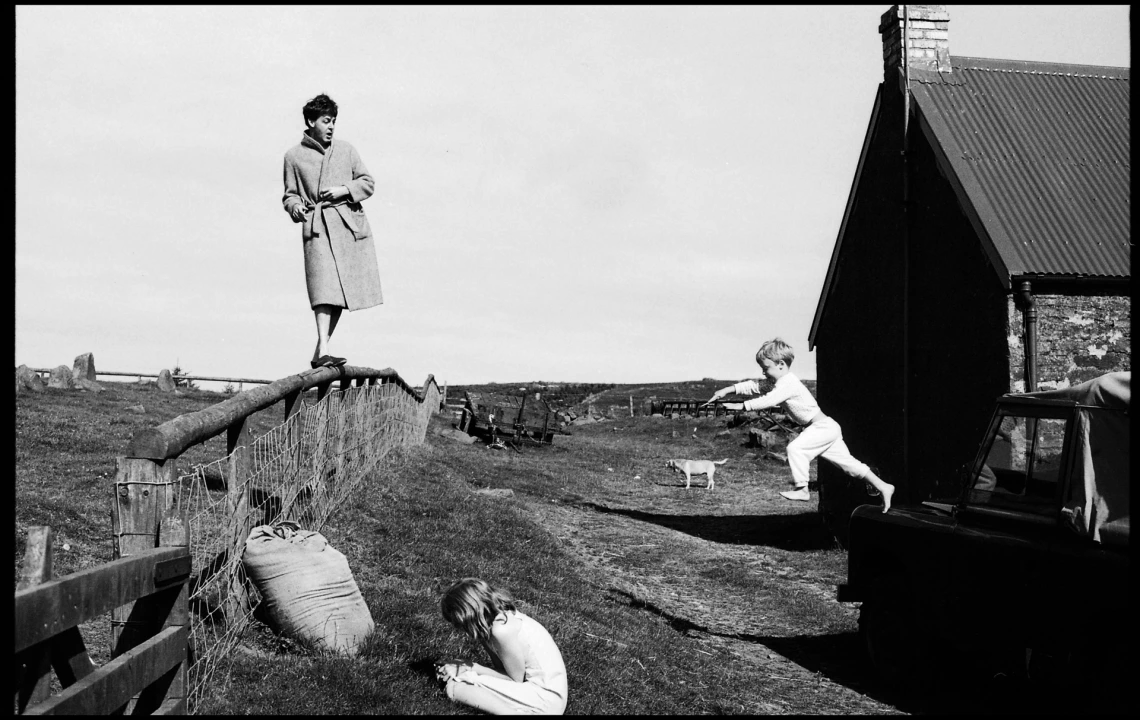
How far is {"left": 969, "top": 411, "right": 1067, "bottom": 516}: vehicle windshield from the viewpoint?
21.9ft

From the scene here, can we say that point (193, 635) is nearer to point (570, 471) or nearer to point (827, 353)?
point (827, 353)

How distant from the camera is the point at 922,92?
16.4m

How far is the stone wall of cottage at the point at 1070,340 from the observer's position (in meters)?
13.1

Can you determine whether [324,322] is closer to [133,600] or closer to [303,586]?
[303,586]

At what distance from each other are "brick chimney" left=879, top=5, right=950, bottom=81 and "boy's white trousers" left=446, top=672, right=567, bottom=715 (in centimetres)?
1397

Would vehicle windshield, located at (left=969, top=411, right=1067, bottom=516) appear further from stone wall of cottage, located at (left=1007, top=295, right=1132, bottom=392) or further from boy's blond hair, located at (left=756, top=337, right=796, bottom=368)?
stone wall of cottage, located at (left=1007, top=295, right=1132, bottom=392)

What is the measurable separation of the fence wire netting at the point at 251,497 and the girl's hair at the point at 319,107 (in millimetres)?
2217

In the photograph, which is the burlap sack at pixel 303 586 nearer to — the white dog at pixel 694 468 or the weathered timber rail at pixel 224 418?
the weathered timber rail at pixel 224 418

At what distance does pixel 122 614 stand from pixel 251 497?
2.05 meters

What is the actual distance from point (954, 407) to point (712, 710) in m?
8.94

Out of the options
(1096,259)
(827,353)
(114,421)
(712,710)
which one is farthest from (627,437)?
(712,710)

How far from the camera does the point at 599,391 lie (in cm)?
6134

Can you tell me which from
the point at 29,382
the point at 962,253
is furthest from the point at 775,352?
the point at 29,382

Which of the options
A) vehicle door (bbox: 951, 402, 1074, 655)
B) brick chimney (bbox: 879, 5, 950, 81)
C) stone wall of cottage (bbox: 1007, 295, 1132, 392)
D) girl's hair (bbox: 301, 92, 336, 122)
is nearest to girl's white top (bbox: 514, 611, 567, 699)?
vehicle door (bbox: 951, 402, 1074, 655)
